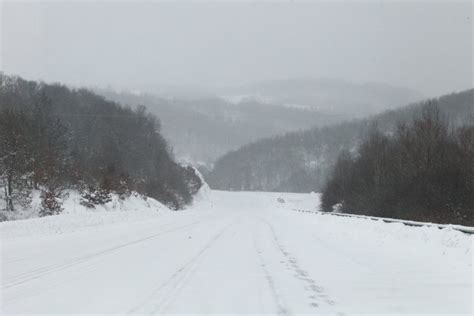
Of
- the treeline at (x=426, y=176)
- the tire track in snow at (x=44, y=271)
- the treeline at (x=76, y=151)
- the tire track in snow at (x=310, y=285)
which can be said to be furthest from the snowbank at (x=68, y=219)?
the treeline at (x=426, y=176)

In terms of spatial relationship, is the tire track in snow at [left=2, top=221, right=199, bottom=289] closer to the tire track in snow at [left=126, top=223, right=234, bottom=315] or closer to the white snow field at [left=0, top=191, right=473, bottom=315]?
the white snow field at [left=0, top=191, right=473, bottom=315]

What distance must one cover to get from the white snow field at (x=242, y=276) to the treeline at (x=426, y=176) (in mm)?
14657

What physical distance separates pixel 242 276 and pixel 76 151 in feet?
257

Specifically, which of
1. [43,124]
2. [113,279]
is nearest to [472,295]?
[113,279]

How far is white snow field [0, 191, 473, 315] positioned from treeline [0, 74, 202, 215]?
24190 mm

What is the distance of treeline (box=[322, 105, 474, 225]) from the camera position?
31.3m

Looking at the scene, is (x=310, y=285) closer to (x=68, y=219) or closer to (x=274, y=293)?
(x=274, y=293)

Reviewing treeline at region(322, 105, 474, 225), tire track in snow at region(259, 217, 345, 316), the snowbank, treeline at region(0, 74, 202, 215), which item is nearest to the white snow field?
tire track in snow at region(259, 217, 345, 316)

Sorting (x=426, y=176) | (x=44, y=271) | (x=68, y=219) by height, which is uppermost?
(x=426, y=176)

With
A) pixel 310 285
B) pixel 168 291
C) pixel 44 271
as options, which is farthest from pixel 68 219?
pixel 310 285

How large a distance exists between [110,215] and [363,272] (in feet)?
82.4

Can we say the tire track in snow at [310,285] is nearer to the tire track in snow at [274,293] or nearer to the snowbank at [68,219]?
the tire track in snow at [274,293]

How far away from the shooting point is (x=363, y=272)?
11.3 m

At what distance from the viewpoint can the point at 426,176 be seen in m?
35.5
